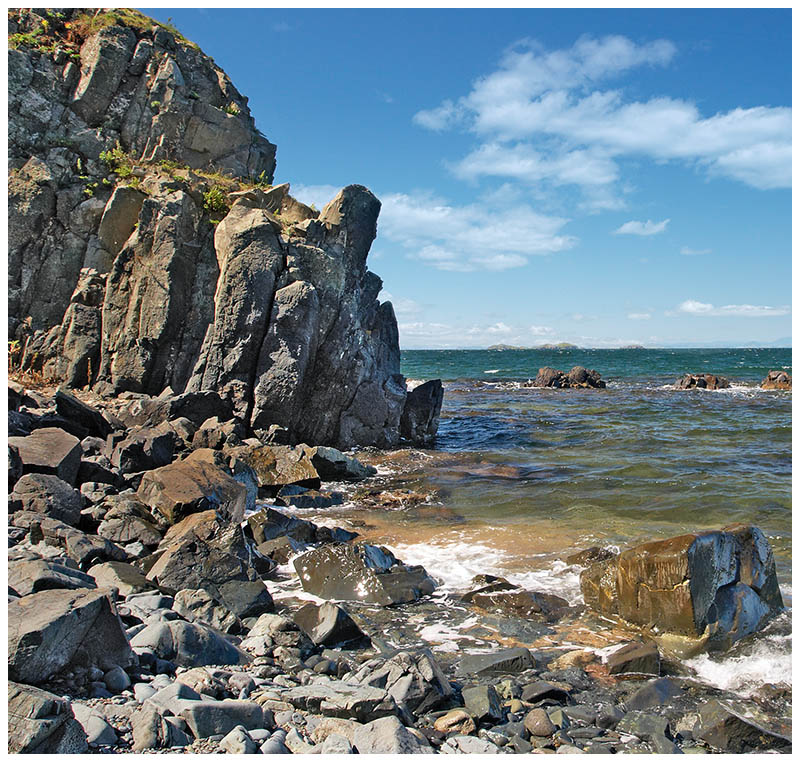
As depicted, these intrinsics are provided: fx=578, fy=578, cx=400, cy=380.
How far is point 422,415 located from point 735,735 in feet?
67.7

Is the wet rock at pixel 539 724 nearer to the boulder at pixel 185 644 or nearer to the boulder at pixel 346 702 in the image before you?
the boulder at pixel 346 702

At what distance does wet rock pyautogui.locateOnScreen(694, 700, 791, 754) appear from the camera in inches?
223

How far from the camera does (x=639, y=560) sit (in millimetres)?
8688

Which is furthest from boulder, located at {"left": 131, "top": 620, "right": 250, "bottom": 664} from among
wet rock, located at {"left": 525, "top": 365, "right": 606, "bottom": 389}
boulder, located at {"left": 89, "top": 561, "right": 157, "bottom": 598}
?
wet rock, located at {"left": 525, "top": 365, "right": 606, "bottom": 389}

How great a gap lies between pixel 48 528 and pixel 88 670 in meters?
5.26

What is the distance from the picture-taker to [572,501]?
1580 cm

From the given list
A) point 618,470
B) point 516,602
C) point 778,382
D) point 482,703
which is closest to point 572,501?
point 618,470

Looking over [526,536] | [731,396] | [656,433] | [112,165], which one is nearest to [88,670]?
[526,536]

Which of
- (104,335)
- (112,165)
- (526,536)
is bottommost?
(526,536)

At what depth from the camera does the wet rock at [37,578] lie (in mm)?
6137

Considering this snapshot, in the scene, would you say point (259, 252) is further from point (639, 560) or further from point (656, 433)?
point (656, 433)

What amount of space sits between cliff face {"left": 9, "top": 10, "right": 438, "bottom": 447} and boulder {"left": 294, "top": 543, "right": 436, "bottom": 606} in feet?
35.5

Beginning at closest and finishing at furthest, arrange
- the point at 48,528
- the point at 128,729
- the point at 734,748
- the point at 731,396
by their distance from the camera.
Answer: the point at 128,729
the point at 734,748
the point at 48,528
the point at 731,396

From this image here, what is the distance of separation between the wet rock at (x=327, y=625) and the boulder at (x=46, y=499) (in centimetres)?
529
